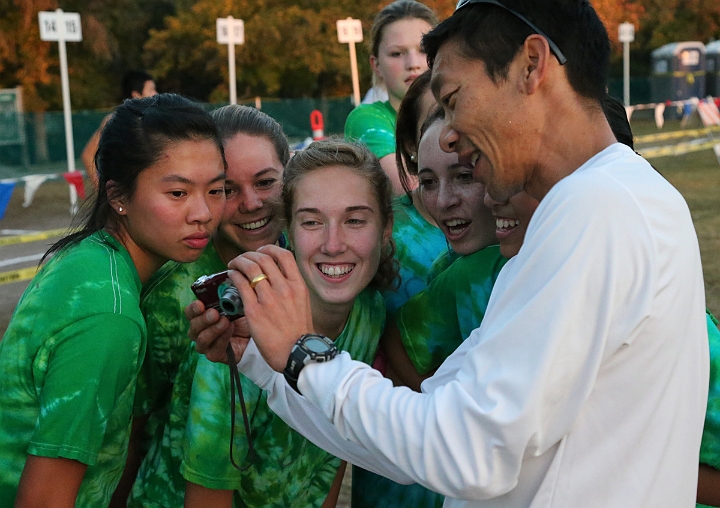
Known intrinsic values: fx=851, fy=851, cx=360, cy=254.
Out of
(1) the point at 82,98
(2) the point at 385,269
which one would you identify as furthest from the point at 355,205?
(1) the point at 82,98

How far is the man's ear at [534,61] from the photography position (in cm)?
162

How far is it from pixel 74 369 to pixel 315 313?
75cm

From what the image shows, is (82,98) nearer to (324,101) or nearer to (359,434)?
(324,101)

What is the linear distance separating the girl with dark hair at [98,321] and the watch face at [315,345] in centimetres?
74

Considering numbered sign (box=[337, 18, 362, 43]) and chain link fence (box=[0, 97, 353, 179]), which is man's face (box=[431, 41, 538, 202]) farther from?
chain link fence (box=[0, 97, 353, 179])

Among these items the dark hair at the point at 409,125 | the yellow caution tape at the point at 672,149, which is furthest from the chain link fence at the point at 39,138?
the dark hair at the point at 409,125

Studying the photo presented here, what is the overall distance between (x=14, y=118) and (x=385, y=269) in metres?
24.8

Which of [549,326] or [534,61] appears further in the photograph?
[534,61]

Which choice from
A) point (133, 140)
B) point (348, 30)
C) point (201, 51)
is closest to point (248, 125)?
point (133, 140)

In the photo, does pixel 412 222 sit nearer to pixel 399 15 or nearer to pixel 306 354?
pixel 306 354

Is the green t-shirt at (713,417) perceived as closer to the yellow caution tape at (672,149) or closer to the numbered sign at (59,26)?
the numbered sign at (59,26)

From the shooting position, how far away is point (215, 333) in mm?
2033

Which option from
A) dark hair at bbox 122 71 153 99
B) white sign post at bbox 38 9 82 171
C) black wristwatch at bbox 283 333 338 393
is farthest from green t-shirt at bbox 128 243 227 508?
white sign post at bbox 38 9 82 171

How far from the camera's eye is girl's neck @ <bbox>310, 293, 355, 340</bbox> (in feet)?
8.53
